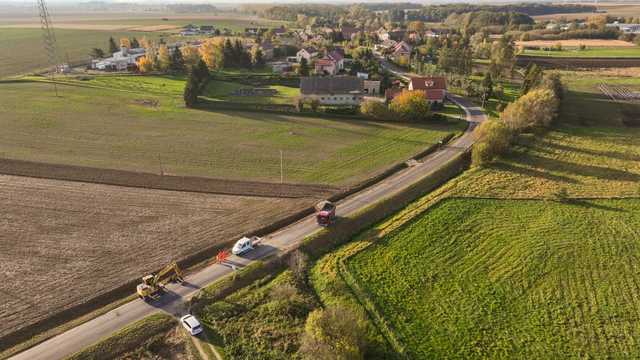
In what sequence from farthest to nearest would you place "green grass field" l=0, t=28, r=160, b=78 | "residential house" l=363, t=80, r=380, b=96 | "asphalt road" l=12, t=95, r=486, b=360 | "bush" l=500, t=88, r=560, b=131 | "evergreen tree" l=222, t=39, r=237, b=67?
"green grass field" l=0, t=28, r=160, b=78
"evergreen tree" l=222, t=39, r=237, b=67
"residential house" l=363, t=80, r=380, b=96
"bush" l=500, t=88, r=560, b=131
"asphalt road" l=12, t=95, r=486, b=360

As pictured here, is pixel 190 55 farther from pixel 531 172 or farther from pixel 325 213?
pixel 531 172

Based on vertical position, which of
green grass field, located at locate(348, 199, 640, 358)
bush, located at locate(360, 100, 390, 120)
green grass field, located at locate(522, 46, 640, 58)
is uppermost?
green grass field, located at locate(522, 46, 640, 58)

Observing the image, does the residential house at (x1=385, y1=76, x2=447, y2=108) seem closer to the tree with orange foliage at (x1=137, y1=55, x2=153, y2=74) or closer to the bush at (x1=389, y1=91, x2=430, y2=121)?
the bush at (x1=389, y1=91, x2=430, y2=121)

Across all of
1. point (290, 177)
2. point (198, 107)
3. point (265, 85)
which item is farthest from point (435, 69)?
point (290, 177)

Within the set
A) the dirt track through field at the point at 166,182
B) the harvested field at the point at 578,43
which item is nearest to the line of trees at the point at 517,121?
the dirt track through field at the point at 166,182

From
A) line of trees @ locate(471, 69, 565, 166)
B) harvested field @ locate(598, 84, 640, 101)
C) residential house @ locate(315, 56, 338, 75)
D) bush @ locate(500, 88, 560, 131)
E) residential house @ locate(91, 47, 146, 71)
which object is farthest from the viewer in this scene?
residential house @ locate(91, 47, 146, 71)

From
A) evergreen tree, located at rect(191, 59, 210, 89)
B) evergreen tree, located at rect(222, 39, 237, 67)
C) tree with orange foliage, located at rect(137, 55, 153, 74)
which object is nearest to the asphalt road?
evergreen tree, located at rect(191, 59, 210, 89)

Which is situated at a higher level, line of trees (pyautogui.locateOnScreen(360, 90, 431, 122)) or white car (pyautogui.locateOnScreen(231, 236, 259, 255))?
line of trees (pyautogui.locateOnScreen(360, 90, 431, 122))
